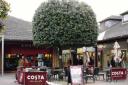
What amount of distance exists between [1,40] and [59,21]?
417 inches

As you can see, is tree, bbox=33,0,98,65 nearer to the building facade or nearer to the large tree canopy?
the large tree canopy

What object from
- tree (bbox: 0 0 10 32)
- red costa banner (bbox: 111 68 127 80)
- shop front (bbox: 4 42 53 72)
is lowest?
red costa banner (bbox: 111 68 127 80)

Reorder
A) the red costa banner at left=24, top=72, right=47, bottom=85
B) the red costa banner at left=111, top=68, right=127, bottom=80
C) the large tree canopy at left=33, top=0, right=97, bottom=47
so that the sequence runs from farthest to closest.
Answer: the large tree canopy at left=33, top=0, right=97, bottom=47 → the red costa banner at left=111, top=68, right=127, bottom=80 → the red costa banner at left=24, top=72, right=47, bottom=85

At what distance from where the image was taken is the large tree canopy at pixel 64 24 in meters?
33.3

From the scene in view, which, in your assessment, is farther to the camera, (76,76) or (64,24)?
(64,24)

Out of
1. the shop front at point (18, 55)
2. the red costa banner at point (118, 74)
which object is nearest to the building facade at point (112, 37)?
the shop front at point (18, 55)

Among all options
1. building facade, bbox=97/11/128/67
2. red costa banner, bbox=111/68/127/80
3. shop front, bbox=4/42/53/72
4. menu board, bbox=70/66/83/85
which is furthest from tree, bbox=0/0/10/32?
shop front, bbox=4/42/53/72

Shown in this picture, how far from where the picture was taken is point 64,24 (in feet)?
110

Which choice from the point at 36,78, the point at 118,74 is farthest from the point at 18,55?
the point at 36,78

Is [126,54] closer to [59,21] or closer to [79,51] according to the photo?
[59,21]

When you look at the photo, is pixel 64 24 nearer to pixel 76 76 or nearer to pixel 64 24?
pixel 64 24

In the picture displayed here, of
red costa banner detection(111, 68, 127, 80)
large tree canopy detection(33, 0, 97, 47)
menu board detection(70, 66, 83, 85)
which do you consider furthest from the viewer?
large tree canopy detection(33, 0, 97, 47)

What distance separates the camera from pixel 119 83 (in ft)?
85.5

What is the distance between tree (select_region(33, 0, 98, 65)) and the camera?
109 ft
